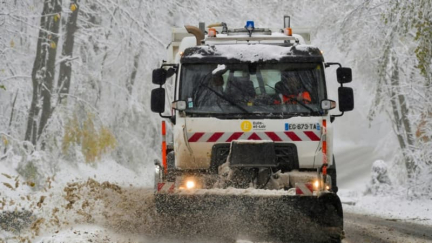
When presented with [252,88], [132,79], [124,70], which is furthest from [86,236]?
[132,79]

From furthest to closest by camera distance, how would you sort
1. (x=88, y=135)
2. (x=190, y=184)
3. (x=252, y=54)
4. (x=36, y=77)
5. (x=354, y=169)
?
(x=354, y=169)
(x=88, y=135)
(x=36, y=77)
(x=252, y=54)
(x=190, y=184)

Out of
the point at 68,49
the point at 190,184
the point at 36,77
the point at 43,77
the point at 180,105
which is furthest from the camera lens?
the point at 68,49

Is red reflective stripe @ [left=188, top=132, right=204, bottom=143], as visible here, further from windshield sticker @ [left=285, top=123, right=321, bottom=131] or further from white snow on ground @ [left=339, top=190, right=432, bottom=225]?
white snow on ground @ [left=339, top=190, right=432, bottom=225]

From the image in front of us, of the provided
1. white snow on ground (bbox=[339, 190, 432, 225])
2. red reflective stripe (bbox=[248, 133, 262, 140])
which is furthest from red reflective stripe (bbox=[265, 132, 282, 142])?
white snow on ground (bbox=[339, 190, 432, 225])

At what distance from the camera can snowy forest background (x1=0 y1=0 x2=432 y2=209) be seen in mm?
16078

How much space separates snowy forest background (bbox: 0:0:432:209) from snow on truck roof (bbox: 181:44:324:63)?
614 centimetres

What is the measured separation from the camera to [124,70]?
2289 centimetres

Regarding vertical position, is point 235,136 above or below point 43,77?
below

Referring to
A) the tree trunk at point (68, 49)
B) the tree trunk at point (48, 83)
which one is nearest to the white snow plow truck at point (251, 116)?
the tree trunk at point (48, 83)

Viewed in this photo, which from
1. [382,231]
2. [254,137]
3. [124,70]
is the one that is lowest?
[382,231]

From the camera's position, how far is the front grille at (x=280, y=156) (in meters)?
8.48

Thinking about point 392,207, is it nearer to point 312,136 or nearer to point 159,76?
point 312,136

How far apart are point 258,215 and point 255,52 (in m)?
2.34

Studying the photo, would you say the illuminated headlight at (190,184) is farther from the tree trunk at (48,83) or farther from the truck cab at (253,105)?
the tree trunk at (48,83)
